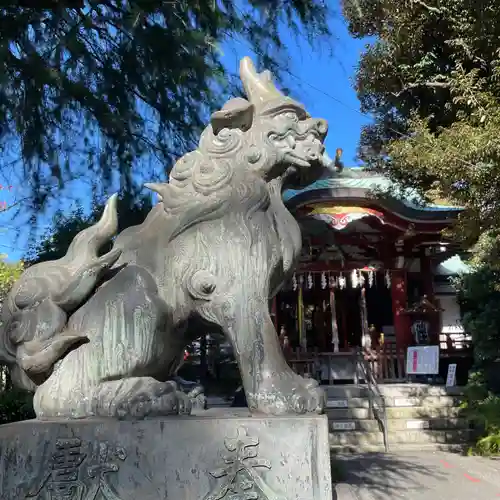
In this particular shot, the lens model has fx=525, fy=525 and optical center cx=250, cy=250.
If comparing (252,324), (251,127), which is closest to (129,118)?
(251,127)

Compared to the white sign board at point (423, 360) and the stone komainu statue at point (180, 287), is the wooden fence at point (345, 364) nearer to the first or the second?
the white sign board at point (423, 360)

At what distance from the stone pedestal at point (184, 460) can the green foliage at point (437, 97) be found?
14.9 ft

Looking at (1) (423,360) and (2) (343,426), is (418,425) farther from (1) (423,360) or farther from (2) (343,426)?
(1) (423,360)

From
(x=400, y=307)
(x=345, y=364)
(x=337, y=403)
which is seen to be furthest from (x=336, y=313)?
(x=337, y=403)

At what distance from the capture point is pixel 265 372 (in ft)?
5.63

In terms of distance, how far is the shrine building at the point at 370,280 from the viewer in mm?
10594

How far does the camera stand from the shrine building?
34.8 ft

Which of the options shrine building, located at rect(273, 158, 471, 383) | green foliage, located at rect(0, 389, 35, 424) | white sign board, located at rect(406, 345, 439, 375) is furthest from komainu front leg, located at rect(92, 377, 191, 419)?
white sign board, located at rect(406, 345, 439, 375)

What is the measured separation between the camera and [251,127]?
208 centimetres

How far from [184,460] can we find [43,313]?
2.36ft

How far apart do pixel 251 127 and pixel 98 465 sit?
1325mm

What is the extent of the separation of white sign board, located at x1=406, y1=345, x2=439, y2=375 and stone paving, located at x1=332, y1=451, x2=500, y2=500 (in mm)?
2285

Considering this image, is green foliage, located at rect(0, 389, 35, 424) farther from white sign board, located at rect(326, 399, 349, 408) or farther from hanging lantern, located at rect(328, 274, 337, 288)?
hanging lantern, located at rect(328, 274, 337, 288)

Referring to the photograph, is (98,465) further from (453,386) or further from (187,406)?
(453,386)
